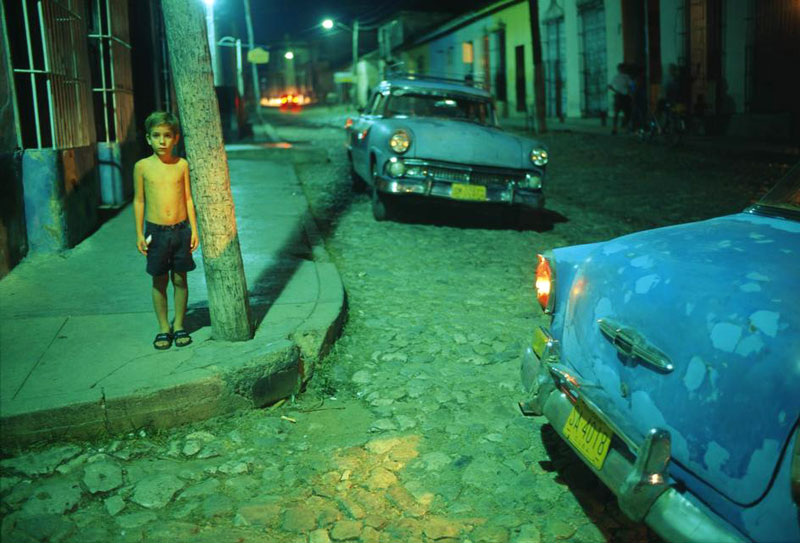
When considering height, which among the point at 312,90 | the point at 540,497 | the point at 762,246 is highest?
the point at 312,90

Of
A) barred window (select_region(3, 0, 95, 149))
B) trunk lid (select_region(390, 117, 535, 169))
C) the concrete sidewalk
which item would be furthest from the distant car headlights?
barred window (select_region(3, 0, 95, 149))

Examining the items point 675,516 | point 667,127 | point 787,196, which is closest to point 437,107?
point 787,196

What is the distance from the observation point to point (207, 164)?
372 centimetres

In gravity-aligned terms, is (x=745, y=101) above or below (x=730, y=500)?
above

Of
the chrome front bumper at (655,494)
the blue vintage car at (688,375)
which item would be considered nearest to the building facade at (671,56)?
the blue vintage car at (688,375)

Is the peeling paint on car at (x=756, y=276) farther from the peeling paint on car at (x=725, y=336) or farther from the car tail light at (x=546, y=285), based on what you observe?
the car tail light at (x=546, y=285)

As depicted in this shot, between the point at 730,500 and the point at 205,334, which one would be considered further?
the point at 205,334

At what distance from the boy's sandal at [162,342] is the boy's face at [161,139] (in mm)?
967

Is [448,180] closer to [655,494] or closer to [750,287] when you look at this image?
[750,287]

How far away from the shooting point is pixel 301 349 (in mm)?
3951

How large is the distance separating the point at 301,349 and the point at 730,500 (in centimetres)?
255

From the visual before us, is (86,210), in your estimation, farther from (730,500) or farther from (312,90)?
(312,90)

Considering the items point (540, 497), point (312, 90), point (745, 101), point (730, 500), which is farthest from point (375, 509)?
point (312, 90)

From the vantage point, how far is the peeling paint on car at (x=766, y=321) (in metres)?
1.86
